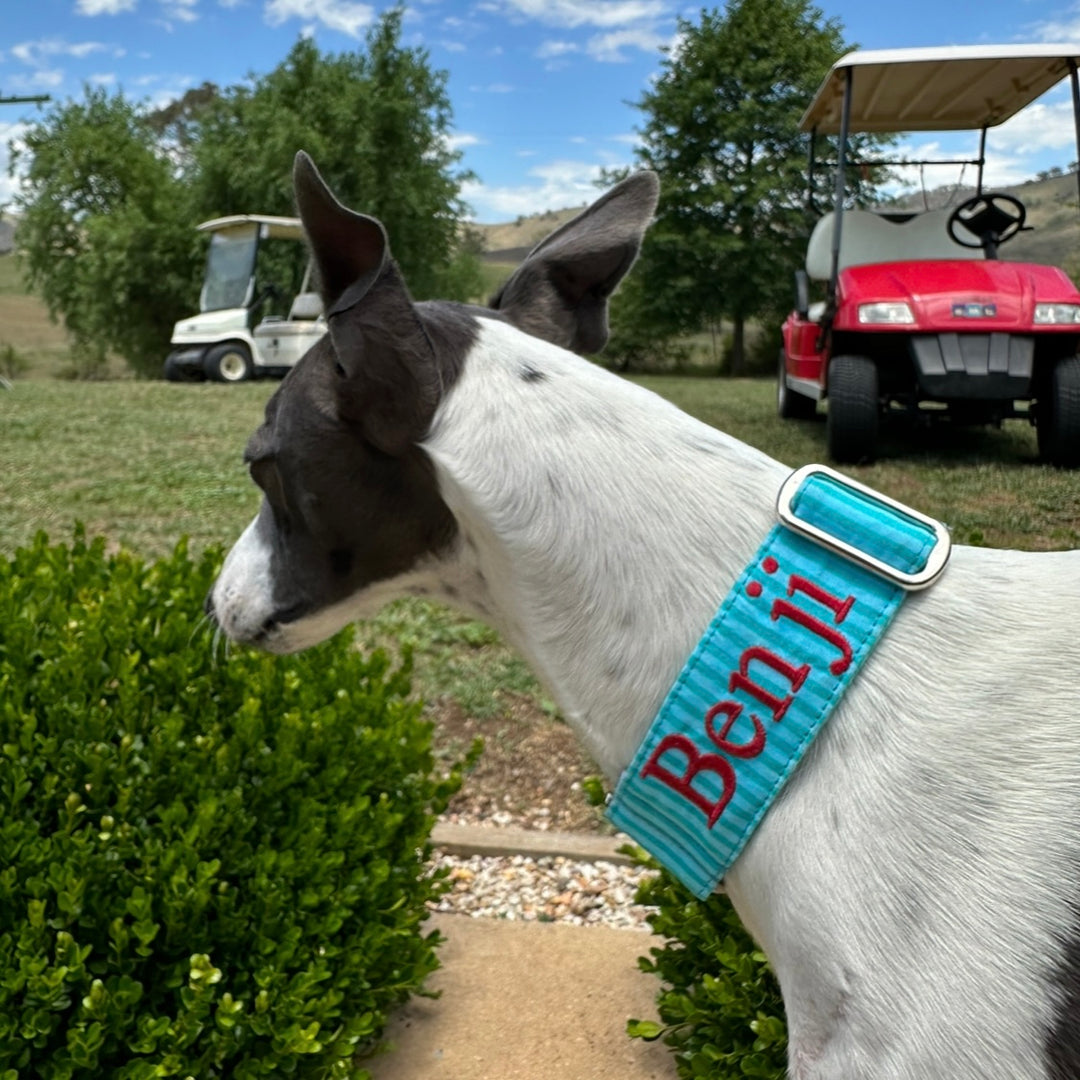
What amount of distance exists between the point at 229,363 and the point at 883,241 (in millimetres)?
11689

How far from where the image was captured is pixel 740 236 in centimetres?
2836

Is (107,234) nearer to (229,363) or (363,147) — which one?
(363,147)

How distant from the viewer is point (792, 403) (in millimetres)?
10656

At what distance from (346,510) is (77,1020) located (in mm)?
1352

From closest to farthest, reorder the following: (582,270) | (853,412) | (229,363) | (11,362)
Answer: (582,270) → (853,412) → (229,363) → (11,362)

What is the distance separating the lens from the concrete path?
283 cm

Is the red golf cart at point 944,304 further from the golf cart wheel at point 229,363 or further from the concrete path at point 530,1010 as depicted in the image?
the golf cart wheel at point 229,363

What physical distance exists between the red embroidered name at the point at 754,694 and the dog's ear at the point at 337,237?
63 centimetres

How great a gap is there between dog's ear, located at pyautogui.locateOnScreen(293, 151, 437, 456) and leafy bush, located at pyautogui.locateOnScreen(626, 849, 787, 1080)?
1442 millimetres

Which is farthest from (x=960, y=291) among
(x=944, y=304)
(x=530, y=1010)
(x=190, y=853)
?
(x=190, y=853)

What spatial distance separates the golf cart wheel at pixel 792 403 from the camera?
416 inches

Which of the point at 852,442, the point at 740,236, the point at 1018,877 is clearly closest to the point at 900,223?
the point at 852,442

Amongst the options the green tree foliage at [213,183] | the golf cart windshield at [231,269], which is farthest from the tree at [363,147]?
the golf cart windshield at [231,269]

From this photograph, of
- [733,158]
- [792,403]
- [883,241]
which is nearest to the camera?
[883,241]
